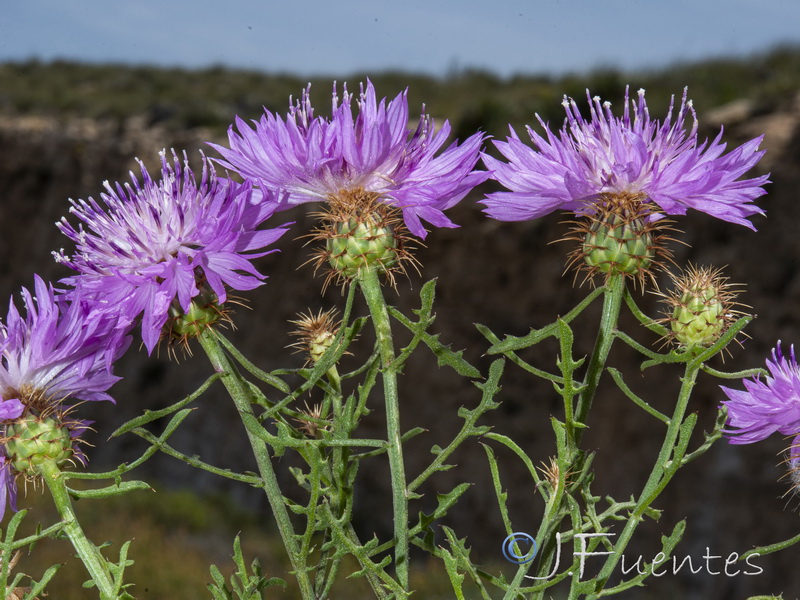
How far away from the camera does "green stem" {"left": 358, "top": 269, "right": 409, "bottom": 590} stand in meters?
1.10

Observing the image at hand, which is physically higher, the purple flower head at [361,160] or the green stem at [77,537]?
the purple flower head at [361,160]

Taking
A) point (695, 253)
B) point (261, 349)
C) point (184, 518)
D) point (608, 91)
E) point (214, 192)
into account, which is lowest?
point (184, 518)

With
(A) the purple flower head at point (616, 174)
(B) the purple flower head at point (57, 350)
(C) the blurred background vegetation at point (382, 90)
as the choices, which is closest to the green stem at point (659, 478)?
(A) the purple flower head at point (616, 174)

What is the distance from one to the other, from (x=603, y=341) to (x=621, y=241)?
13cm

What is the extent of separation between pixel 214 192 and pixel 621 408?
5250 millimetres

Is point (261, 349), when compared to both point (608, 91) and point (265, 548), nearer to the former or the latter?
point (265, 548)

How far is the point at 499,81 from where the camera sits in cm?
1700

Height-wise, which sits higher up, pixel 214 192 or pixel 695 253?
pixel 214 192

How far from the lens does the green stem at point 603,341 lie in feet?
3.66

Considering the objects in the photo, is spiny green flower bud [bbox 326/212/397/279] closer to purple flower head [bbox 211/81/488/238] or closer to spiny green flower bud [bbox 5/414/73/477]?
purple flower head [bbox 211/81/488/238]

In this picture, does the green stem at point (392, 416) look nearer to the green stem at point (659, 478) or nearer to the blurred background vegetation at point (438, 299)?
the green stem at point (659, 478)

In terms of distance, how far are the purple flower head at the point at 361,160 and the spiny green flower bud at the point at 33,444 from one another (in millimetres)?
411

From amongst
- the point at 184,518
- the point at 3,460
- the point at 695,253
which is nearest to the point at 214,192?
the point at 3,460
